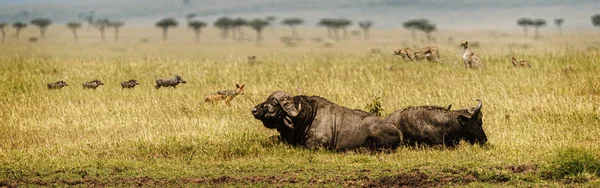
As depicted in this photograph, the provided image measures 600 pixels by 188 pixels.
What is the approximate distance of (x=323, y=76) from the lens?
22.9 m

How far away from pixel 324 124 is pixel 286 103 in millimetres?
658

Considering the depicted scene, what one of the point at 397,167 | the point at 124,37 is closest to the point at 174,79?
the point at 397,167

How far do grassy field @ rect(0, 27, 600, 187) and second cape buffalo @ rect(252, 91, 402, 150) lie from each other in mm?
246

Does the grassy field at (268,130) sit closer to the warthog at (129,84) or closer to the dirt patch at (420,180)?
the dirt patch at (420,180)

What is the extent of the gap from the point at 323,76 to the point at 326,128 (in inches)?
416

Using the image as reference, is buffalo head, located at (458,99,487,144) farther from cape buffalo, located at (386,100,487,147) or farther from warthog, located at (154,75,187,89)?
warthog, located at (154,75,187,89)

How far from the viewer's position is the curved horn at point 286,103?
478 inches

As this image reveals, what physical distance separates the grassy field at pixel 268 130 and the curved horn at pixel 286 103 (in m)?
0.60

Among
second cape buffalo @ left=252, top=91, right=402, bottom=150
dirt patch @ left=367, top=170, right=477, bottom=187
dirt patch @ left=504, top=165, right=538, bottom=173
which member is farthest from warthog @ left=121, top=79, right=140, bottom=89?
dirt patch @ left=504, top=165, right=538, bottom=173

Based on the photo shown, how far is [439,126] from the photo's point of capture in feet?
41.0

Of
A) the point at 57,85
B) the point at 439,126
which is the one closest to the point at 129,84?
the point at 57,85

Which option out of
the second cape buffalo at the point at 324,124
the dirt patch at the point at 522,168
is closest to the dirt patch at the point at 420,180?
the dirt patch at the point at 522,168

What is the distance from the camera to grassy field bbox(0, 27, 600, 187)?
34.1ft

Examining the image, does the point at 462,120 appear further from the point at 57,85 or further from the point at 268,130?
the point at 57,85
